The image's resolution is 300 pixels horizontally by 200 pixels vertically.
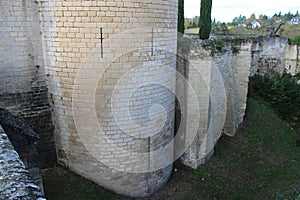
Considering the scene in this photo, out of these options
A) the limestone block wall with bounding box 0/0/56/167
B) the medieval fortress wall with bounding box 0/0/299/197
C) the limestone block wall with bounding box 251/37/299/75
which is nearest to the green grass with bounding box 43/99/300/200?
the medieval fortress wall with bounding box 0/0/299/197

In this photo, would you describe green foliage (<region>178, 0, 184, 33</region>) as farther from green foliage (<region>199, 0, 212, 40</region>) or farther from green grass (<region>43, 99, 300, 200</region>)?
green grass (<region>43, 99, 300, 200</region>)

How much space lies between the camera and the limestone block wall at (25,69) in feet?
21.3

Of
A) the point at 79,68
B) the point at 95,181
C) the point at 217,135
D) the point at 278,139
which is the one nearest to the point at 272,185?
the point at 217,135

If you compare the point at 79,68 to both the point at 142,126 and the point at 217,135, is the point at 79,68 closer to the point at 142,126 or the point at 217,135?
the point at 142,126

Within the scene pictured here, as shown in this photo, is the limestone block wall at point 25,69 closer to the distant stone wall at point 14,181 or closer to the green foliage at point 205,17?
the distant stone wall at point 14,181

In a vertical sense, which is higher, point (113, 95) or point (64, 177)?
point (113, 95)

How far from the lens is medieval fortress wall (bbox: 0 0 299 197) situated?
6465 mm

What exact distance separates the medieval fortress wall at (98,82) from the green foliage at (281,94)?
8580 mm

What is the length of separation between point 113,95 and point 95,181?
97.9 inches

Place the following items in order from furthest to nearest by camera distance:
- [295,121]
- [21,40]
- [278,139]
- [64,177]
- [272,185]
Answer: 1. [295,121]
2. [278,139]
3. [272,185]
4. [64,177]
5. [21,40]

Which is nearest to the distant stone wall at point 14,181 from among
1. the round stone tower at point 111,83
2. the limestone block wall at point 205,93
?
the round stone tower at point 111,83

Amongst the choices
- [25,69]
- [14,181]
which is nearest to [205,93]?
[25,69]

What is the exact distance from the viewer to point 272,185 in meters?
8.84

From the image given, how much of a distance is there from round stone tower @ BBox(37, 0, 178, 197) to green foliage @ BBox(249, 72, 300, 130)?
9.04 meters
